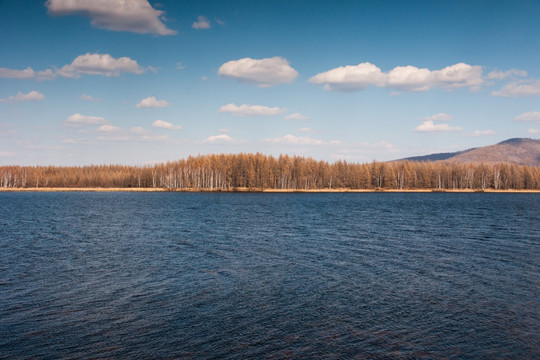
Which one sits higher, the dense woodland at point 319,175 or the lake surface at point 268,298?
the dense woodland at point 319,175

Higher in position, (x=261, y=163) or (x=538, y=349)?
(x=261, y=163)

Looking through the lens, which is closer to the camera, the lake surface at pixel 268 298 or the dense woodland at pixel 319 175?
the lake surface at pixel 268 298

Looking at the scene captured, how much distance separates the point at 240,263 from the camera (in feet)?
93.6

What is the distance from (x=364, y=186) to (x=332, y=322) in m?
174

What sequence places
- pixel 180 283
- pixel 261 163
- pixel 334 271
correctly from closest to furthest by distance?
pixel 180 283, pixel 334 271, pixel 261 163

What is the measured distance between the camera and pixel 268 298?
20312 millimetres

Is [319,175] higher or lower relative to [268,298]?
higher

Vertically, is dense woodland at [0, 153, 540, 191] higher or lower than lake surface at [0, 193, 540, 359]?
higher

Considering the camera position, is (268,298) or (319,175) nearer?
(268,298)

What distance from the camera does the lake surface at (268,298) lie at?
14.6 metres

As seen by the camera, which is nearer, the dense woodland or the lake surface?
the lake surface

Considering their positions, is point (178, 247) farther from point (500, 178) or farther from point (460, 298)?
point (500, 178)

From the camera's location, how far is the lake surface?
14633 millimetres

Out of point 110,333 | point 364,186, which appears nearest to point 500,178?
point 364,186
